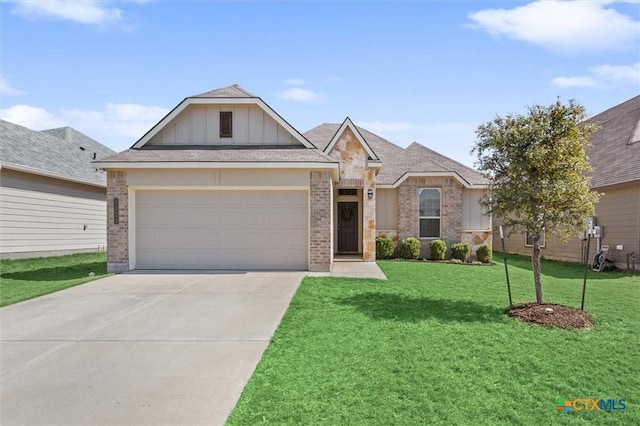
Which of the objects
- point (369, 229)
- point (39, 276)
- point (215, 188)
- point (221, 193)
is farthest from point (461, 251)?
point (39, 276)

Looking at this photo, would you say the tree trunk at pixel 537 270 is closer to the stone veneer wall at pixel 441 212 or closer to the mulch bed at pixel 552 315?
the mulch bed at pixel 552 315

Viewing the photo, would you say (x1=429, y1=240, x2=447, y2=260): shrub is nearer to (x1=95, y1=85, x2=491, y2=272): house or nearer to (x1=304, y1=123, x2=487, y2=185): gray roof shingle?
(x1=304, y1=123, x2=487, y2=185): gray roof shingle

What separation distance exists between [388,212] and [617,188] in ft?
27.3

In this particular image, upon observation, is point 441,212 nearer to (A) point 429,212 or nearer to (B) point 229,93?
(A) point 429,212

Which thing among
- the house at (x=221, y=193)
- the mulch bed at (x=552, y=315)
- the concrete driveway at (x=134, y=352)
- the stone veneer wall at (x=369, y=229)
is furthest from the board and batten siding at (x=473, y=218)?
the concrete driveway at (x=134, y=352)

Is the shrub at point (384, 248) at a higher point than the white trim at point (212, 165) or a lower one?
lower

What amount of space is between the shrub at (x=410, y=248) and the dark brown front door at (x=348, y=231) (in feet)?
7.06

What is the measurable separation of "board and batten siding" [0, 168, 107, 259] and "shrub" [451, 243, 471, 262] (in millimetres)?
16616

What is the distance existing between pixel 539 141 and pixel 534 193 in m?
0.93

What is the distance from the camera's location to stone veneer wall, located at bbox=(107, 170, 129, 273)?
11.4 meters

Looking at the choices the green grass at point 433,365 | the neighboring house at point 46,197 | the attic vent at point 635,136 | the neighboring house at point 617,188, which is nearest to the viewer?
the green grass at point 433,365

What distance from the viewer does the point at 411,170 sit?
16.5 metres

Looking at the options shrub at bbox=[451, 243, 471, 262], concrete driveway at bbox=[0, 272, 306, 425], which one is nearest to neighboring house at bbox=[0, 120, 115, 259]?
concrete driveway at bbox=[0, 272, 306, 425]

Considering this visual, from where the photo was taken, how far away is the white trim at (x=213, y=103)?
12.2 m
